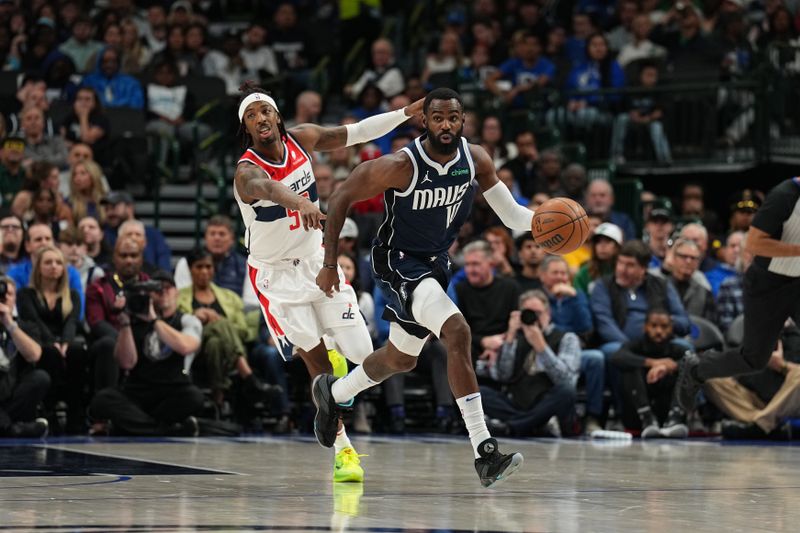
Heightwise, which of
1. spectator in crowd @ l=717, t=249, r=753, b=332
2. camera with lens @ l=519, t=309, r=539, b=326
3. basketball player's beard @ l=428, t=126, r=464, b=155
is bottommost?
camera with lens @ l=519, t=309, r=539, b=326

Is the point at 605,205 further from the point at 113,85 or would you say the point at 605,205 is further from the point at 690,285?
the point at 113,85

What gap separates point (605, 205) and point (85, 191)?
4.91 meters

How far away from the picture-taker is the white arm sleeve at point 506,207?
26.1ft

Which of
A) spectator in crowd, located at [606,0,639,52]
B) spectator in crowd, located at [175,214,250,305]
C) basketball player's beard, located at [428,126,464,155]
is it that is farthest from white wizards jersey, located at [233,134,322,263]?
spectator in crowd, located at [606,0,639,52]

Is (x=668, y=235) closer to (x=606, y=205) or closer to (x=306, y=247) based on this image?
(x=606, y=205)

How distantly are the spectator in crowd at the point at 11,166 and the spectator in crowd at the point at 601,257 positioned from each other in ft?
17.5

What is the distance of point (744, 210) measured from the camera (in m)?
14.4

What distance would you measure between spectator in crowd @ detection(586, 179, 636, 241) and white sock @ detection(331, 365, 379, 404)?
260 inches

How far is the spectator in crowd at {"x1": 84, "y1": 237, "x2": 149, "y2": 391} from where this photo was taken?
11.6 m

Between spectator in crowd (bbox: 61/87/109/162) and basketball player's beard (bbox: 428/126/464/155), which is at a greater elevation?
spectator in crowd (bbox: 61/87/109/162)

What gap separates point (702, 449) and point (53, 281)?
515 cm

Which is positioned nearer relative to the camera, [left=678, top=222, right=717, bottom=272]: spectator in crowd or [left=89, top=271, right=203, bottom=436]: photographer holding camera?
[left=89, top=271, right=203, bottom=436]: photographer holding camera

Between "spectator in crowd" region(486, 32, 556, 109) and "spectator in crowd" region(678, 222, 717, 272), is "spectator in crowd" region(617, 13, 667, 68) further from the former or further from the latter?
"spectator in crowd" region(678, 222, 717, 272)

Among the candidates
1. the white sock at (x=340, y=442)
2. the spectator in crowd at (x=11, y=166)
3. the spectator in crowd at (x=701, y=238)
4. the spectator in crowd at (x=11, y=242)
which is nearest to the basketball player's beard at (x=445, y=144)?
the white sock at (x=340, y=442)
